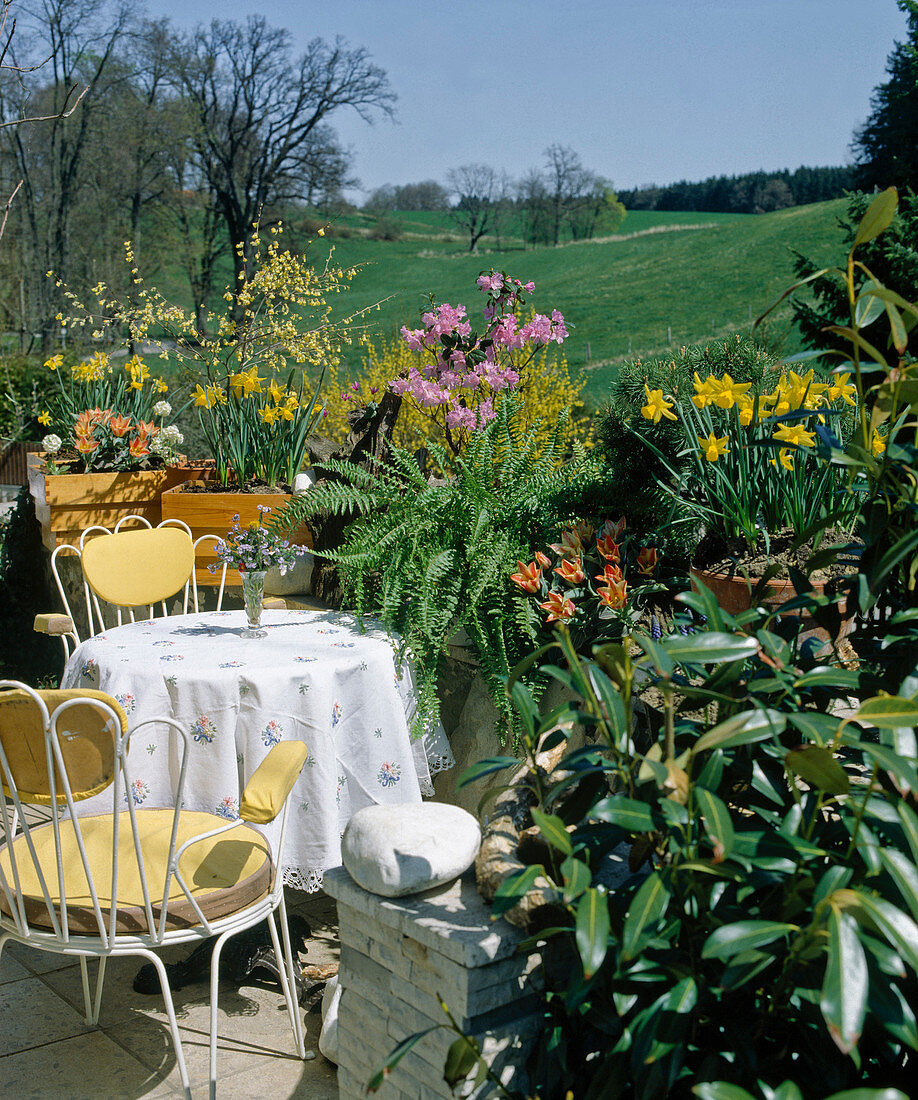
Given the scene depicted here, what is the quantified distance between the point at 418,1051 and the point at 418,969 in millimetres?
138

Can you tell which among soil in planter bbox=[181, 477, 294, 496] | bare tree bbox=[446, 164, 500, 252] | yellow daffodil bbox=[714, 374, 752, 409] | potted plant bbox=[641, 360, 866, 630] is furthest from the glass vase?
bare tree bbox=[446, 164, 500, 252]

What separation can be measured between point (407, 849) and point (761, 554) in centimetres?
131

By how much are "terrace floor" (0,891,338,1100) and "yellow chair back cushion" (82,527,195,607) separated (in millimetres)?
1202

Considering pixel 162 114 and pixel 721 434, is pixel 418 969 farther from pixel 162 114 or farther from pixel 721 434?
pixel 162 114

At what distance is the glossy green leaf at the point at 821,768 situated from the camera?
1.14 meters

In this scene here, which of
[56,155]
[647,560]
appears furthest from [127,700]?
[56,155]

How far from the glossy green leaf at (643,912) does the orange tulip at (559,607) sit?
134cm

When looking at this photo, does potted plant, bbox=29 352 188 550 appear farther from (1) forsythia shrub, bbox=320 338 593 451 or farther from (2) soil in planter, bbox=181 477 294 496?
(1) forsythia shrub, bbox=320 338 593 451

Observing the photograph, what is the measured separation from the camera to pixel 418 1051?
1.58m

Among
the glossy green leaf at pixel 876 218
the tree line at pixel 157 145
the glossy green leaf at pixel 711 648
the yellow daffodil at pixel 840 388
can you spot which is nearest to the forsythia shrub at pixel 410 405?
the yellow daffodil at pixel 840 388

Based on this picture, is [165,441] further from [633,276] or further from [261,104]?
[633,276]

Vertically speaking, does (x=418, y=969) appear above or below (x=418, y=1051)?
above

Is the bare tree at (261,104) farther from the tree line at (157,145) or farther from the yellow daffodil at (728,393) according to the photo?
the yellow daffodil at (728,393)

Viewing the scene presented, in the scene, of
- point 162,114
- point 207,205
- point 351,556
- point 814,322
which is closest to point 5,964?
point 351,556
